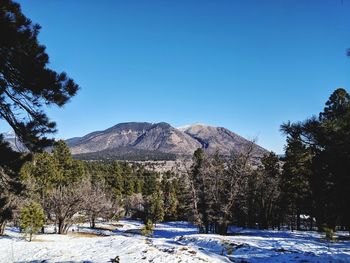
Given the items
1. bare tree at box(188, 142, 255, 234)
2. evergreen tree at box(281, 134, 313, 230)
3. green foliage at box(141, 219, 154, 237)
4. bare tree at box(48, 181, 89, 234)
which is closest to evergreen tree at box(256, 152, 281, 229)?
evergreen tree at box(281, 134, 313, 230)

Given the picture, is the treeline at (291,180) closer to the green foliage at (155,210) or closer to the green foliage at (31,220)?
the green foliage at (155,210)

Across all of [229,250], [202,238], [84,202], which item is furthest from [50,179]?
[229,250]

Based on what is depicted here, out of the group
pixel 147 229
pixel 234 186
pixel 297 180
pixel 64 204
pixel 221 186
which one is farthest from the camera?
pixel 297 180

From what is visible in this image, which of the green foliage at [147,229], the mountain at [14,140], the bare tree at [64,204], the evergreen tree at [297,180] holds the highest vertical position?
the evergreen tree at [297,180]

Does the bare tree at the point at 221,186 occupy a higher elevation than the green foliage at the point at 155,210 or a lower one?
higher

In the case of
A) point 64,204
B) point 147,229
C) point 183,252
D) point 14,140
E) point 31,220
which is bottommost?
point 147,229

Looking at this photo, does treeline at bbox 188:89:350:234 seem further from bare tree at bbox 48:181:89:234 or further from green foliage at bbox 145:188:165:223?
green foliage at bbox 145:188:165:223

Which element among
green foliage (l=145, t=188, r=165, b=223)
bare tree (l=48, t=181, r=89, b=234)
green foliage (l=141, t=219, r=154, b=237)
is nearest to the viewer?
green foliage (l=141, t=219, r=154, b=237)

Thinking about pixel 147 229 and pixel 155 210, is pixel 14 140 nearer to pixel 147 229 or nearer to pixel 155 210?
pixel 147 229

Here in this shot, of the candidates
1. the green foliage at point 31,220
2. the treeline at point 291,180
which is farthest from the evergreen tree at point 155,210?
the green foliage at point 31,220

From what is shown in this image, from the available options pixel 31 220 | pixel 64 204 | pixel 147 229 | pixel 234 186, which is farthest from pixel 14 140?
pixel 64 204

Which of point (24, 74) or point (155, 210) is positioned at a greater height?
point (24, 74)

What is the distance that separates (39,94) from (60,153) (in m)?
52.1

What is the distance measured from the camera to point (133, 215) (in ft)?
265
